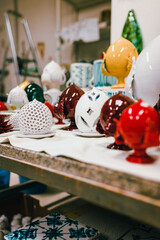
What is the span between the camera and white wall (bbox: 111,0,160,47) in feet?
2.95

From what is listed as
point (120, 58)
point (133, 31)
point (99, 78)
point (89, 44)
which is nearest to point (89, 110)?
point (120, 58)

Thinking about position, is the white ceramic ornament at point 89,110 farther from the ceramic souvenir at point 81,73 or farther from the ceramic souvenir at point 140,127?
the ceramic souvenir at point 81,73

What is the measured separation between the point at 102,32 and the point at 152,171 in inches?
86.1

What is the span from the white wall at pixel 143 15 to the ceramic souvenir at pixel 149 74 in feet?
1.24

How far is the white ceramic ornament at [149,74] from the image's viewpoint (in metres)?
0.56

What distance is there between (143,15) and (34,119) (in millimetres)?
676

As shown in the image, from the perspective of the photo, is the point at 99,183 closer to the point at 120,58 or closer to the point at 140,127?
the point at 140,127

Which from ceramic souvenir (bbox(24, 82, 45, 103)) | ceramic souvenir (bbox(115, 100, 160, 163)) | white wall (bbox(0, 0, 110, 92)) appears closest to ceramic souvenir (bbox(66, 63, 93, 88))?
ceramic souvenir (bbox(24, 82, 45, 103))

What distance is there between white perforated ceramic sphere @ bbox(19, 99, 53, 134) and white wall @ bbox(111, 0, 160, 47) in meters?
0.58

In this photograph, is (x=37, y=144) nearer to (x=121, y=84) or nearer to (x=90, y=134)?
(x=90, y=134)

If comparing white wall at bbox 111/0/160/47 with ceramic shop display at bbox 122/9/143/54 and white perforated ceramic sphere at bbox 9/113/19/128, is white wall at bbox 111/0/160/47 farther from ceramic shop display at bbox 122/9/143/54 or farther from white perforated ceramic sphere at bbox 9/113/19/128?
white perforated ceramic sphere at bbox 9/113/19/128

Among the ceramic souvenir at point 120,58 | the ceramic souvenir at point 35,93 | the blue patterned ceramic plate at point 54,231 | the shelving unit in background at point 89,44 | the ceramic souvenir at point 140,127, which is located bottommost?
the blue patterned ceramic plate at point 54,231

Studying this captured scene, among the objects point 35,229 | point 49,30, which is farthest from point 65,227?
point 49,30

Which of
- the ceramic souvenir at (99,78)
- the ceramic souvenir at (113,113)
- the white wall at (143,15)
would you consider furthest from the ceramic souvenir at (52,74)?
the ceramic souvenir at (113,113)
